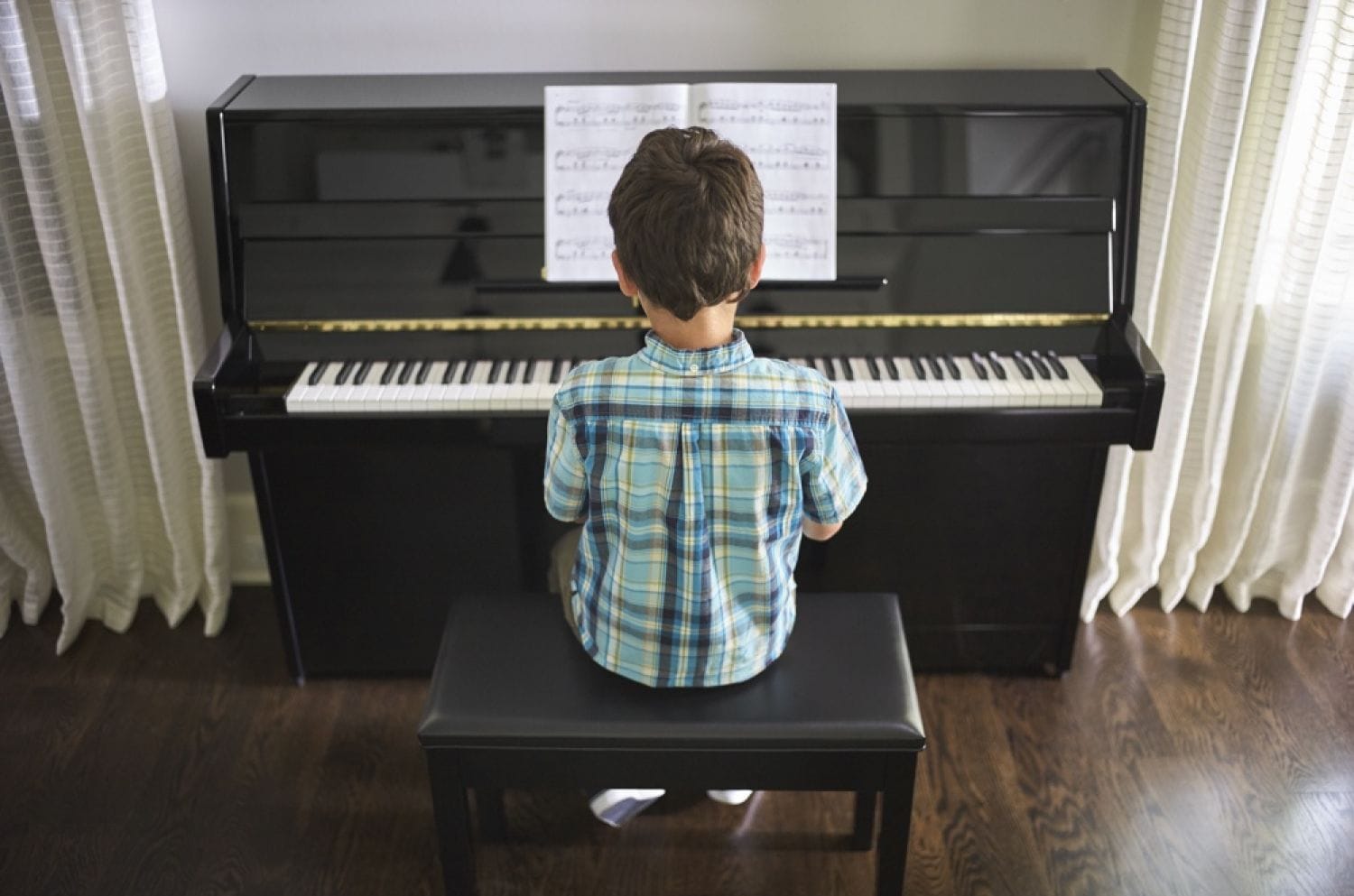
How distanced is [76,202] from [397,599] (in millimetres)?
912

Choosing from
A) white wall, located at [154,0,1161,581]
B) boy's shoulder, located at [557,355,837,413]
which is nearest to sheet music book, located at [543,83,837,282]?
white wall, located at [154,0,1161,581]

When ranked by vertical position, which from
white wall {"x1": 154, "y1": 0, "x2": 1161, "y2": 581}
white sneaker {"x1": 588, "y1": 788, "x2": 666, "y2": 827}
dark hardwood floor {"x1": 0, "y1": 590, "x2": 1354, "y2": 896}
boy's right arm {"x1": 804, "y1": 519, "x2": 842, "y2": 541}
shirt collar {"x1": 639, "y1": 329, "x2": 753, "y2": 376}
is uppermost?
white wall {"x1": 154, "y1": 0, "x2": 1161, "y2": 581}

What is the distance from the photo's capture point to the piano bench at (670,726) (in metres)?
1.61

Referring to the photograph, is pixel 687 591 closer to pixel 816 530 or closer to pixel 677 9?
pixel 816 530

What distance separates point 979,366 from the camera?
2.07m

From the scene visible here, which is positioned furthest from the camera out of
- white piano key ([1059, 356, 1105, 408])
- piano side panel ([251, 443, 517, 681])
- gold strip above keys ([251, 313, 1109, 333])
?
piano side panel ([251, 443, 517, 681])

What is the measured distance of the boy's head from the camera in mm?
1342

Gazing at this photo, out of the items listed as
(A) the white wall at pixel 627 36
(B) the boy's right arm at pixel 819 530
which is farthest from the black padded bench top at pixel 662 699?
(A) the white wall at pixel 627 36

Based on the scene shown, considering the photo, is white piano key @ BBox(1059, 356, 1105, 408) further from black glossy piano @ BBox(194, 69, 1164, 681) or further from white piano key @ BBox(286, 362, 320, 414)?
white piano key @ BBox(286, 362, 320, 414)

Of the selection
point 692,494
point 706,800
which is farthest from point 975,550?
point 692,494

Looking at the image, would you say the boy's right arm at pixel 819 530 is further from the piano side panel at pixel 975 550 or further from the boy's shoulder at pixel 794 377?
the piano side panel at pixel 975 550

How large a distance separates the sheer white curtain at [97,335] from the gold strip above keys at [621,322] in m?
0.37

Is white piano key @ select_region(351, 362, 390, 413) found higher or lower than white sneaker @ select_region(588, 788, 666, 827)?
higher

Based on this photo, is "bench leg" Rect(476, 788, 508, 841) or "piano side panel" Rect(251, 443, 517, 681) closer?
"bench leg" Rect(476, 788, 508, 841)
